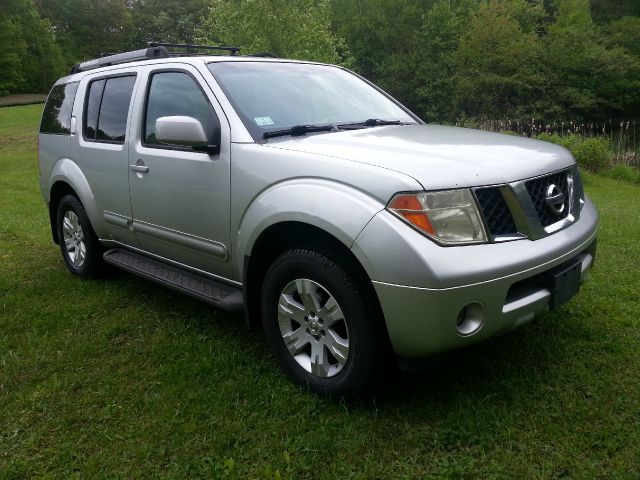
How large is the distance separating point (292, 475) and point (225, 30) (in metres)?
16.7

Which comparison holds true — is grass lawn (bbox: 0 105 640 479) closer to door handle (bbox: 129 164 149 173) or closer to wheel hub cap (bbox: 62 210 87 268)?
wheel hub cap (bbox: 62 210 87 268)

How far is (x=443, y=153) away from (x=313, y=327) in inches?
42.3

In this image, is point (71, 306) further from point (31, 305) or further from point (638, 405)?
point (638, 405)

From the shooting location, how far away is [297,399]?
9.43ft

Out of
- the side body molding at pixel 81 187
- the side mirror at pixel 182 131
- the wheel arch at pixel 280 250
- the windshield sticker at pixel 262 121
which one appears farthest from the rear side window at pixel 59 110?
the wheel arch at pixel 280 250

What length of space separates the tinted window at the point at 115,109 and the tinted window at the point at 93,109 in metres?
0.07

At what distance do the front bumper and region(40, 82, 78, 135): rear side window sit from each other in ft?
11.4

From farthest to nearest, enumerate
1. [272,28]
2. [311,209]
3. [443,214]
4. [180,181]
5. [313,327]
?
[272,28] < [180,181] < [313,327] < [311,209] < [443,214]

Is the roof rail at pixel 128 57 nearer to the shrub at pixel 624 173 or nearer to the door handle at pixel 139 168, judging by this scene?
the door handle at pixel 139 168

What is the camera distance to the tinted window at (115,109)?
4.06 metres

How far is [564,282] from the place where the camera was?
270 centimetres

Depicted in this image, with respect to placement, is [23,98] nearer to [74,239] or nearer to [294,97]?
[74,239]

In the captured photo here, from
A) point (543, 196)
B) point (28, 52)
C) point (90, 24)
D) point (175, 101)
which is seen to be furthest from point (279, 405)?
point (90, 24)

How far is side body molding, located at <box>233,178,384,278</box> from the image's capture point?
2469 mm
